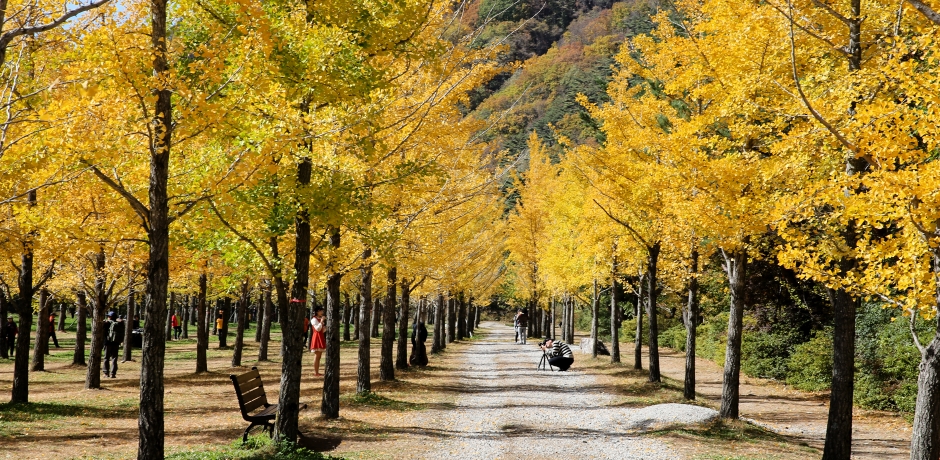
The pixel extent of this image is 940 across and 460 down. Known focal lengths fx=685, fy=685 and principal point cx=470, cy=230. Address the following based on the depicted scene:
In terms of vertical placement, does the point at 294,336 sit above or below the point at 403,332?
above

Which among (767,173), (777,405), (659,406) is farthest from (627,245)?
(767,173)

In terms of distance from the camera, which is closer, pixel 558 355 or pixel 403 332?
pixel 403 332

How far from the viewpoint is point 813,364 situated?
17719mm

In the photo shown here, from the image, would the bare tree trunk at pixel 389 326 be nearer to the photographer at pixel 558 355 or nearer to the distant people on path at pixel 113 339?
the photographer at pixel 558 355

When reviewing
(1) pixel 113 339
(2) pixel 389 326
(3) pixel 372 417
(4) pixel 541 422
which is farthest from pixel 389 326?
(1) pixel 113 339

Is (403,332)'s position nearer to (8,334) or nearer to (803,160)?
(803,160)

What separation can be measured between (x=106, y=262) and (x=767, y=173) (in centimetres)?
1340

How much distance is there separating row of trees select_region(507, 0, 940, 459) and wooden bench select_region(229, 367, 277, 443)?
6.45 meters

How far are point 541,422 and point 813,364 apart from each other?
984 cm

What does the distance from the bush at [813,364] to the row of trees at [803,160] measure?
4.48 metres

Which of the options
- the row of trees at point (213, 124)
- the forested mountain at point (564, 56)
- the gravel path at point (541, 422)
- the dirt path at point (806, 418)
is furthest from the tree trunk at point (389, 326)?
the forested mountain at point (564, 56)

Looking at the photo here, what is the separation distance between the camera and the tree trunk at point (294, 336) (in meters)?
7.95

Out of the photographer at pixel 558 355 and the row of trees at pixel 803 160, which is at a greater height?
the row of trees at pixel 803 160

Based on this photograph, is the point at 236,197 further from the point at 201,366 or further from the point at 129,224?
the point at 201,366
